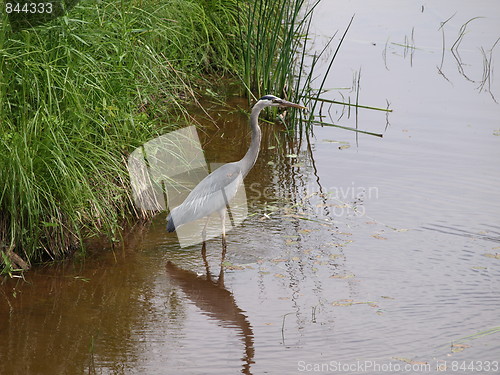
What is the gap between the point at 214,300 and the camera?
207 inches

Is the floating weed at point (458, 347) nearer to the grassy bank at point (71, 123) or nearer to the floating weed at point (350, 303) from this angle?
the floating weed at point (350, 303)

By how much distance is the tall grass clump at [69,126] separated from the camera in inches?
204

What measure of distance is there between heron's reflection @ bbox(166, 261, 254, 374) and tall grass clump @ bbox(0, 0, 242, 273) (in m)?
0.65

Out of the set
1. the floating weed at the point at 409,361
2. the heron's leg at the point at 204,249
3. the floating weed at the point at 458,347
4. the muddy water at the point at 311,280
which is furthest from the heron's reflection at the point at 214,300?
the floating weed at the point at 458,347

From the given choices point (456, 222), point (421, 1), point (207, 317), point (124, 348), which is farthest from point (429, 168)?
point (421, 1)

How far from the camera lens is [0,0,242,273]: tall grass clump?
204 inches

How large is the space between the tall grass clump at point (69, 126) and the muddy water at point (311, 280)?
0.30m

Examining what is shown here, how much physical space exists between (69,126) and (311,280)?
215 cm

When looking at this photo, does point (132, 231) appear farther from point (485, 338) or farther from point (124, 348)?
point (485, 338)

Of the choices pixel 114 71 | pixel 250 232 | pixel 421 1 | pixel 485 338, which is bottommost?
pixel 485 338

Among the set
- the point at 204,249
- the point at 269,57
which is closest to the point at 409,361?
the point at 204,249

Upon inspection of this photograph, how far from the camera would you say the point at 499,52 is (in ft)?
38.5

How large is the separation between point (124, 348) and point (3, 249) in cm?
128

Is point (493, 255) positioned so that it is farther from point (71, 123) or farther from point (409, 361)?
point (71, 123)
